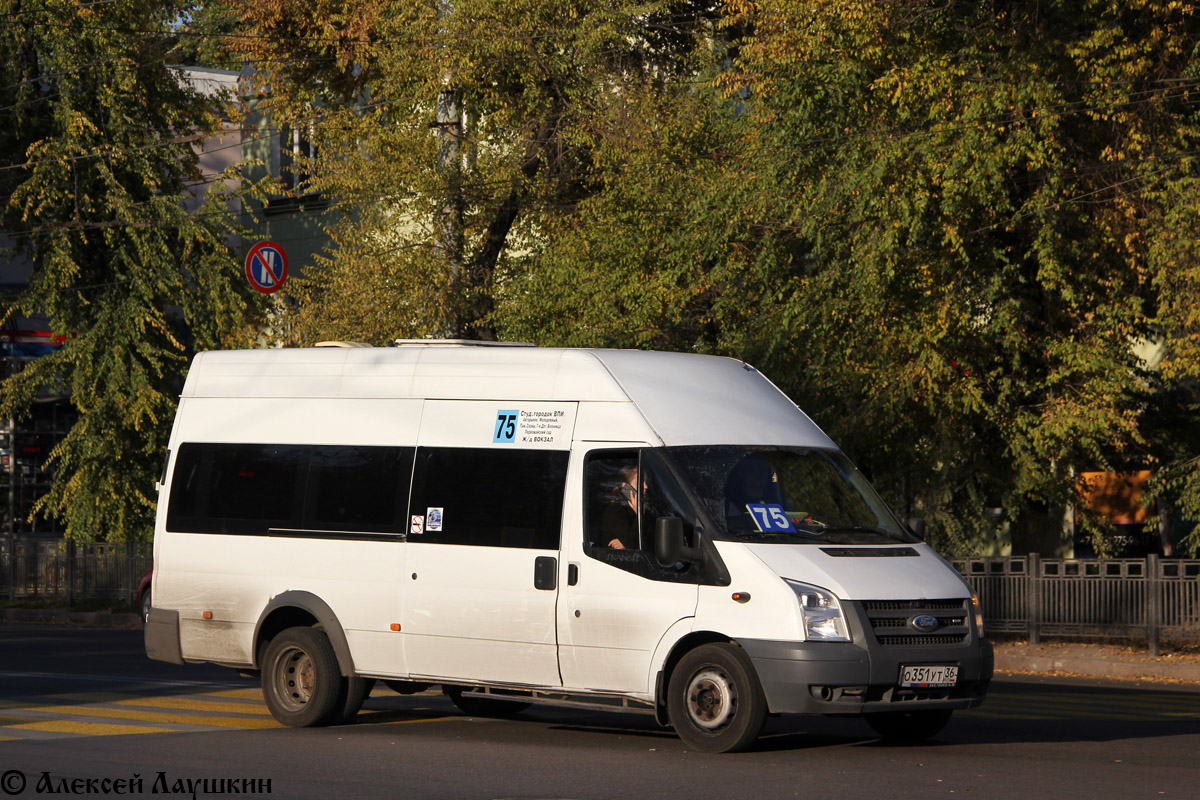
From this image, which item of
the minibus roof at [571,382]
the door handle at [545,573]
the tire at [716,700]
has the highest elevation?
the minibus roof at [571,382]

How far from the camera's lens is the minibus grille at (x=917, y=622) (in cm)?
1069

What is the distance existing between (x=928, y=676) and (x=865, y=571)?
2.50ft

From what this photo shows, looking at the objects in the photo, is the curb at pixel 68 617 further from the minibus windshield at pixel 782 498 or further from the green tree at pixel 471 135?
the minibus windshield at pixel 782 498

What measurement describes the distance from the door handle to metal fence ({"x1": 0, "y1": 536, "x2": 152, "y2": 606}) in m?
18.6

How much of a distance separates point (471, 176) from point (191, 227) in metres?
5.60

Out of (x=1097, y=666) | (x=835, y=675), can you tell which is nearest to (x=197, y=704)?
(x=835, y=675)

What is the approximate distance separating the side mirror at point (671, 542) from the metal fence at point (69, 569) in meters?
19.6

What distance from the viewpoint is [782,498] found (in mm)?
11422

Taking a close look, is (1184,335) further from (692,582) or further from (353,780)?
(353,780)

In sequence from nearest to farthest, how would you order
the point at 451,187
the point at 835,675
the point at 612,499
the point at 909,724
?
1. the point at 835,675
2. the point at 612,499
3. the point at 909,724
4. the point at 451,187

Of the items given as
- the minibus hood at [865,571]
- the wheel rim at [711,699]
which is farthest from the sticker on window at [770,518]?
the wheel rim at [711,699]

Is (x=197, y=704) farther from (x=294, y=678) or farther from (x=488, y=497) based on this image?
(x=488, y=497)

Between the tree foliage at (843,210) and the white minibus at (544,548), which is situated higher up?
the tree foliage at (843,210)

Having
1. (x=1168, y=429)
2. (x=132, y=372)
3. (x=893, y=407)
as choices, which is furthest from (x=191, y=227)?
(x=1168, y=429)
